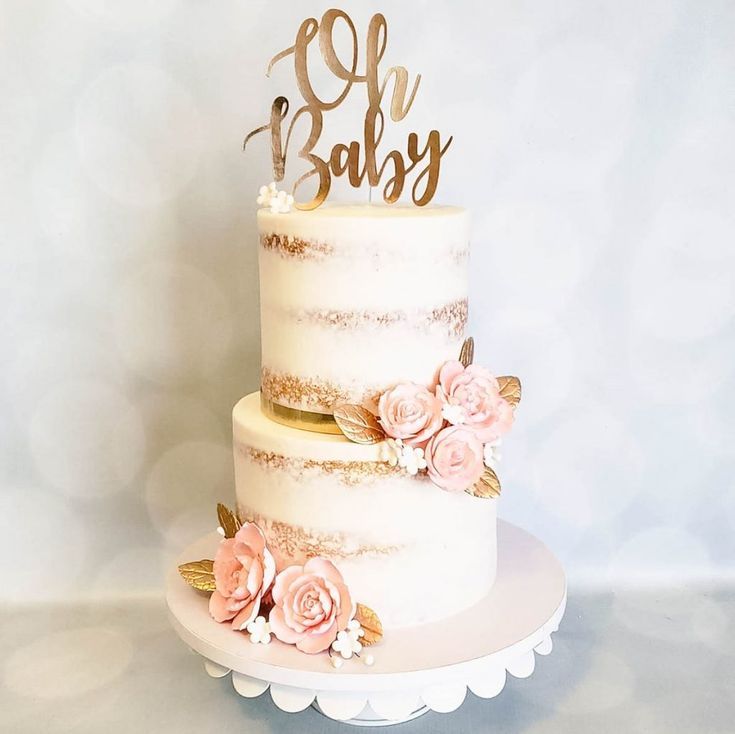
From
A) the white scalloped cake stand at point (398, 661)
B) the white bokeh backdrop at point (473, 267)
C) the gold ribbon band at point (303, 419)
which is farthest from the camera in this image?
the white bokeh backdrop at point (473, 267)

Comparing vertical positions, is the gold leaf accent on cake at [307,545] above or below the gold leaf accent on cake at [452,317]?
below

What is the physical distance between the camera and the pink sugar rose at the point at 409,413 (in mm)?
1225

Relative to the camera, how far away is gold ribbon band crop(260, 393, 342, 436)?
1293 mm

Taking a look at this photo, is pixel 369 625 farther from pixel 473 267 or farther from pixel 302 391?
pixel 473 267

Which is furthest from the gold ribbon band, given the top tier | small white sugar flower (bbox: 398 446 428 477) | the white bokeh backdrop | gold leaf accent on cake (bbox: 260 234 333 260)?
the white bokeh backdrop

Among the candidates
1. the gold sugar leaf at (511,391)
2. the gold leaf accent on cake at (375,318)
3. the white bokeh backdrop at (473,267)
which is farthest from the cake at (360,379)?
the white bokeh backdrop at (473,267)

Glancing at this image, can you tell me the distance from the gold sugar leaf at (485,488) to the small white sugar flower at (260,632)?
1.10 feet

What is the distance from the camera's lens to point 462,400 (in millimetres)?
1256

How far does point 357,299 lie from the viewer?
123cm

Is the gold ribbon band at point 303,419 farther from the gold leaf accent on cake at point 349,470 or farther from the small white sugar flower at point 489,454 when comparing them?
the small white sugar flower at point 489,454

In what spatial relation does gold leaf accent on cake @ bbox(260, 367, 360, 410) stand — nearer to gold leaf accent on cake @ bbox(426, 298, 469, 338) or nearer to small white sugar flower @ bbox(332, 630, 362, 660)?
gold leaf accent on cake @ bbox(426, 298, 469, 338)

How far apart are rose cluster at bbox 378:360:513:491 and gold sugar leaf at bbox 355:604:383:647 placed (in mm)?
198

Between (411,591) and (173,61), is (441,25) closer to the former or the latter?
(173,61)

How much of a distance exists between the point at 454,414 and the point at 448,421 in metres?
0.02
